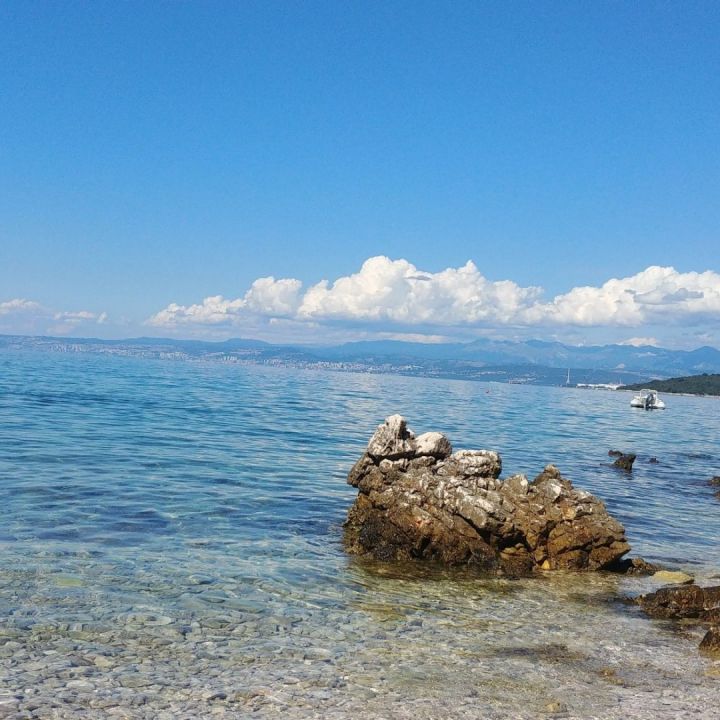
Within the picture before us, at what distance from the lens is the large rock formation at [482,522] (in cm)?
1730

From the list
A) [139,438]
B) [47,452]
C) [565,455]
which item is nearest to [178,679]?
[47,452]

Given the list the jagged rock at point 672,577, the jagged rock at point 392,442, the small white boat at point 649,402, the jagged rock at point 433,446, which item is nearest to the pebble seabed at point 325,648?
the jagged rock at point 672,577

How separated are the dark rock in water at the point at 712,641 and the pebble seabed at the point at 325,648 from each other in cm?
24

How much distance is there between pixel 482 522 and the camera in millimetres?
17484

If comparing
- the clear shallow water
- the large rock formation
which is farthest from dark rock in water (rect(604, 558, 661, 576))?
the clear shallow water

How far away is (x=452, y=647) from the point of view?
36.7 feet

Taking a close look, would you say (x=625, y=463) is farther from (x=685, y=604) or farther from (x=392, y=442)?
(x=685, y=604)

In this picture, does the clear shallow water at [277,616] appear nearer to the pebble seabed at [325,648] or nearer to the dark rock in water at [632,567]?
the pebble seabed at [325,648]

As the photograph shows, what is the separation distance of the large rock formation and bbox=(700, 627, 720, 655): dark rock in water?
5.38 meters

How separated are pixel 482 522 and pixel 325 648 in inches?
298

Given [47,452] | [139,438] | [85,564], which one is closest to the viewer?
[85,564]

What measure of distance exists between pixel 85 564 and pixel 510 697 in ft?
30.5

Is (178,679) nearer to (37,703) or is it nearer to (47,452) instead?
(37,703)

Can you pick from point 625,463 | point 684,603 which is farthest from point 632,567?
point 625,463
